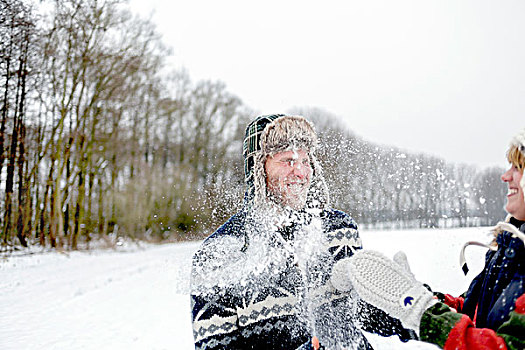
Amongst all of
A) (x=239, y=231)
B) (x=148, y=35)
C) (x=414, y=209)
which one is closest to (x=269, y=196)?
(x=239, y=231)

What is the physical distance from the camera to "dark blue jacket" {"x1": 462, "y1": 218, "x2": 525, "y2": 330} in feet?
3.97

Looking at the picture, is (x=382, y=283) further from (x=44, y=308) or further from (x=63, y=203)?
(x=63, y=203)

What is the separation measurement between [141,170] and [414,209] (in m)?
13.1

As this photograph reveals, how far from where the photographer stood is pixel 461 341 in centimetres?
114

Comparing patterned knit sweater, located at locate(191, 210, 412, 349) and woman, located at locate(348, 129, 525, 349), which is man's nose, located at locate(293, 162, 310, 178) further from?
woman, located at locate(348, 129, 525, 349)

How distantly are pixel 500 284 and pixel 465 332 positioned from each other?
0.29 meters

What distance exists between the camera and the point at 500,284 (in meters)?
1.33

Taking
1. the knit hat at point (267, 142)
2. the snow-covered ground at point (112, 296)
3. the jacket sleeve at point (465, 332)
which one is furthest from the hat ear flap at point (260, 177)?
the snow-covered ground at point (112, 296)

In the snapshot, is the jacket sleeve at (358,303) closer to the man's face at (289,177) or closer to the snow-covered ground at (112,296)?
the man's face at (289,177)

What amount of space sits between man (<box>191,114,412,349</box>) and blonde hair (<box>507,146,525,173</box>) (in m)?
0.76

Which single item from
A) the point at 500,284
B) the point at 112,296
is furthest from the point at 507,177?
the point at 112,296

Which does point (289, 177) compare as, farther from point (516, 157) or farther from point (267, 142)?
point (516, 157)

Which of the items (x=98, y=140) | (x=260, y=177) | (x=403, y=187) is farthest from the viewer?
(x=98, y=140)

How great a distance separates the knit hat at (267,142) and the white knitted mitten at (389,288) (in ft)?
1.97
